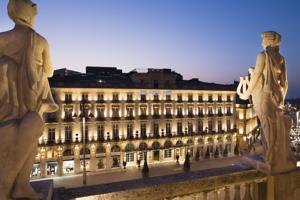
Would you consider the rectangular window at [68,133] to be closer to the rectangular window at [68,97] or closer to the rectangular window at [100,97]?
the rectangular window at [68,97]

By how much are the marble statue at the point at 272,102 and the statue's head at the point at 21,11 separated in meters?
3.91

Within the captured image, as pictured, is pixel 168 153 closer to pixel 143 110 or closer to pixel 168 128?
pixel 168 128

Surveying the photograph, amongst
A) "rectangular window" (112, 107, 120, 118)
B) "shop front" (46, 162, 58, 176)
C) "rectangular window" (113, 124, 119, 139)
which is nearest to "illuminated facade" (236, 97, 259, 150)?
"rectangular window" (113, 124, 119, 139)

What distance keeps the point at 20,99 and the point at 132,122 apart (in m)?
36.9

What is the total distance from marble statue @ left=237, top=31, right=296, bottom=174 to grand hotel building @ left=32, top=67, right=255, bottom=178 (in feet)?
91.5

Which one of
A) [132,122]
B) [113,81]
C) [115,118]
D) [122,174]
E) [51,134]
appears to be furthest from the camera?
[113,81]

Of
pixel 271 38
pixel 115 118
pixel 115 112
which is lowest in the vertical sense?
pixel 115 118

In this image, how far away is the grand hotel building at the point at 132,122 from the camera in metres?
35.3

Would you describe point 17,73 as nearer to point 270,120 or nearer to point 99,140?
point 270,120

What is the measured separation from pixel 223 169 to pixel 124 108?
3483 cm

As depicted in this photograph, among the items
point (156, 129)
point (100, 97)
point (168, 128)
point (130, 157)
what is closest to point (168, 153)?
point (168, 128)

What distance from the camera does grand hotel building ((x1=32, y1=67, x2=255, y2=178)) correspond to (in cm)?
3532

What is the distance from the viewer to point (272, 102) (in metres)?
4.91

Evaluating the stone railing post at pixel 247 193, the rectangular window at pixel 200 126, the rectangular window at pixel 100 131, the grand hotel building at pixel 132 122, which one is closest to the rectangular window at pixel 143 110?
the grand hotel building at pixel 132 122
